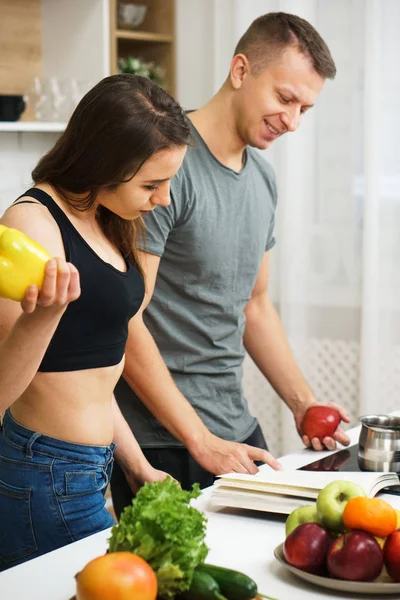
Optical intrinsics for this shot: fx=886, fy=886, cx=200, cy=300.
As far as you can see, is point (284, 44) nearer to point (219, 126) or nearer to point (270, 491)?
point (219, 126)

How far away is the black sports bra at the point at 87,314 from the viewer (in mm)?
1517

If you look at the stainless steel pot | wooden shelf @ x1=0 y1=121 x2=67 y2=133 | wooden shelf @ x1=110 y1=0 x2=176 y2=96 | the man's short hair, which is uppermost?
wooden shelf @ x1=110 y1=0 x2=176 y2=96

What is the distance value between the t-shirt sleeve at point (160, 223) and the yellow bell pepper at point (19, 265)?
2.34ft

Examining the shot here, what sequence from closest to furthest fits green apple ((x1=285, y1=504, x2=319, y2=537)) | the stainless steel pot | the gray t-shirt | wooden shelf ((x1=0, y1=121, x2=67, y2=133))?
green apple ((x1=285, y1=504, x2=319, y2=537)), the stainless steel pot, the gray t-shirt, wooden shelf ((x1=0, y1=121, x2=67, y2=133))

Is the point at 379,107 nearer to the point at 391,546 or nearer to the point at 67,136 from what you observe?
the point at 67,136

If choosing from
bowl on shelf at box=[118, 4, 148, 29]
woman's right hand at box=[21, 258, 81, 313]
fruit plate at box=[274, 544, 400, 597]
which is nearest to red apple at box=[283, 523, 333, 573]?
fruit plate at box=[274, 544, 400, 597]

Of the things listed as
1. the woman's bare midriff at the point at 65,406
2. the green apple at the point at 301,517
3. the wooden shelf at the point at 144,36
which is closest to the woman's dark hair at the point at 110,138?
the woman's bare midriff at the point at 65,406

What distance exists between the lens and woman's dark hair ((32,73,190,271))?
1.56 m

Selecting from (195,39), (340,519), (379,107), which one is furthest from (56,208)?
(195,39)

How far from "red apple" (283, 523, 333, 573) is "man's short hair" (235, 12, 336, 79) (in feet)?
4.01

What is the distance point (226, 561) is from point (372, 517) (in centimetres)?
27

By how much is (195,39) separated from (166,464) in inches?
96.9

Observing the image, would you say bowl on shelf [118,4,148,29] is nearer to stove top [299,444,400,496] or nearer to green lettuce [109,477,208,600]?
stove top [299,444,400,496]

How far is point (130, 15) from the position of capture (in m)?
4.03
